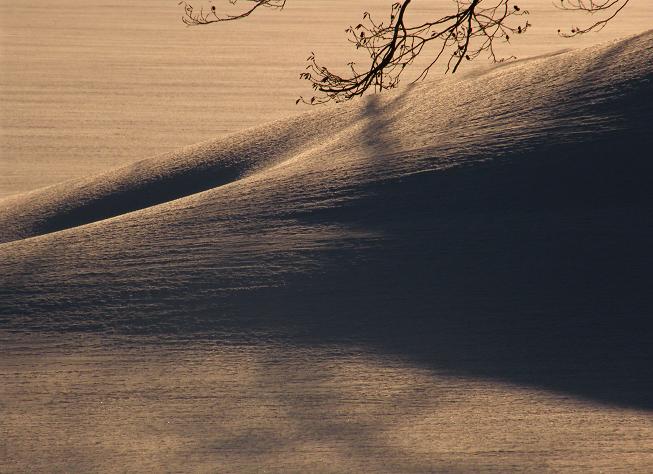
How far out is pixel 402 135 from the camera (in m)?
5.78

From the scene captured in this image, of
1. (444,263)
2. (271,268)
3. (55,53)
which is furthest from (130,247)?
(55,53)

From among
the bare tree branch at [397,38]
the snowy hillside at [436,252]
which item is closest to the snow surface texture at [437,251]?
the snowy hillside at [436,252]

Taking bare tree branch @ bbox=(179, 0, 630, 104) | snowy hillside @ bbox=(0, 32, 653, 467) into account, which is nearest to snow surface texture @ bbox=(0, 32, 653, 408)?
snowy hillside @ bbox=(0, 32, 653, 467)

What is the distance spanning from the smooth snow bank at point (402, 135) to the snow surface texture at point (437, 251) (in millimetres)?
20

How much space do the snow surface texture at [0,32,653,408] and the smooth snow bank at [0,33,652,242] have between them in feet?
0.06

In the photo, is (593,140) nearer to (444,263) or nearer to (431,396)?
(444,263)

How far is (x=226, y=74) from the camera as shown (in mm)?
14195

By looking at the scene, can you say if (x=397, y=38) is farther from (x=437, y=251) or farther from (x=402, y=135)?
(x=437, y=251)

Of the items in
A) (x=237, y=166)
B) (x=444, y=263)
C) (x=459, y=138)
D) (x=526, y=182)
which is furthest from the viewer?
(x=237, y=166)

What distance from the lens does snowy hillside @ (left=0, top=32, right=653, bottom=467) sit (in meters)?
4.25

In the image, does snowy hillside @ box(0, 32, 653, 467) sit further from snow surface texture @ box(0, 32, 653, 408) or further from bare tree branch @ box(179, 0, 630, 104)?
bare tree branch @ box(179, 0, 630, 104)

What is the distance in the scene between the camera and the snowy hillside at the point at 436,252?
425 cm

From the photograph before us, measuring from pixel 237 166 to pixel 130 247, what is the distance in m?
1.96

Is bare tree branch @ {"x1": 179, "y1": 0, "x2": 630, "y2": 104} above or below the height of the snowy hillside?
above
